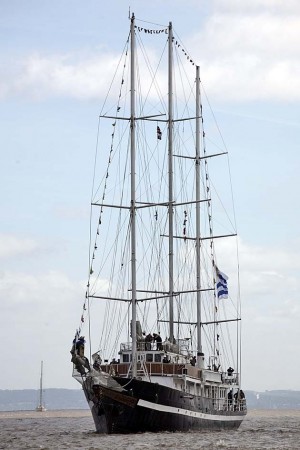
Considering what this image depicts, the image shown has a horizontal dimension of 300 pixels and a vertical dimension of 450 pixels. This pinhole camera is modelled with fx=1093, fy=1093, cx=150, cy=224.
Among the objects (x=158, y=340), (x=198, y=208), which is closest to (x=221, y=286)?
(x=198, y=208)

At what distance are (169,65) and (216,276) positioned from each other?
21520mm

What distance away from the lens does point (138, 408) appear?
83.2 meters

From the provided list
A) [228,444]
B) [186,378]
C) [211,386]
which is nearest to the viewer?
[228,444]

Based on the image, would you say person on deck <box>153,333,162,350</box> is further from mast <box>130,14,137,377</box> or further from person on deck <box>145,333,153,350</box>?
mast <box>130,14,137,377</box>

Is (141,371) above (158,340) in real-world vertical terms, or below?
below

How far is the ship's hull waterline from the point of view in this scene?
272ft

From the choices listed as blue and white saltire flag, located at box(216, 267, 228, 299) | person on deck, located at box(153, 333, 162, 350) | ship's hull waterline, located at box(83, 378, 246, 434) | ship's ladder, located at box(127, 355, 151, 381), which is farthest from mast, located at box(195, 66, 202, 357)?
ship's hull waterline, located at box(83, 378, 246, 434)

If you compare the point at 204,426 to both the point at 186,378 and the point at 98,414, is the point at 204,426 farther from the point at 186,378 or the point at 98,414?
the point at 98,414

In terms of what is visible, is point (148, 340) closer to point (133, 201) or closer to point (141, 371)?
point (141, 371)

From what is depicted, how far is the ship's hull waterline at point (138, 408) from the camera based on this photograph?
8300cm

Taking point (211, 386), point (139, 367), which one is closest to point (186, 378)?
point (139, 367)

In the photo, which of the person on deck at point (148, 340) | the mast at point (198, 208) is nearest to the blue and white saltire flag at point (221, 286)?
the mast at point (198, 208)

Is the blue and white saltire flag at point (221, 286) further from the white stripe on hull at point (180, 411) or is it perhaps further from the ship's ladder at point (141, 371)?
the ship's ladder at point (141, 371)

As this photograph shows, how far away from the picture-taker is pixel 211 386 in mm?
99625
